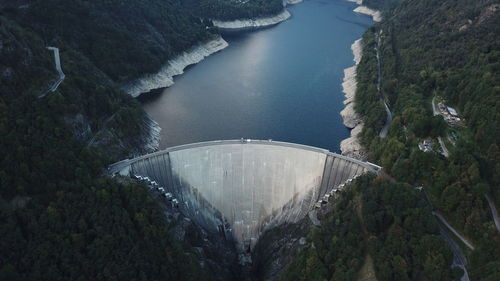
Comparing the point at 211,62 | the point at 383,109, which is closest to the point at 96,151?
the point at 383,109

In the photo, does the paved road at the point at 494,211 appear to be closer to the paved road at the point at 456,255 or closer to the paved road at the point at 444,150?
the paved road at the point at 456,255

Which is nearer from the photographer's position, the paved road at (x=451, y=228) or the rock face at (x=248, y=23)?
the paved road at (x=451, y=228)

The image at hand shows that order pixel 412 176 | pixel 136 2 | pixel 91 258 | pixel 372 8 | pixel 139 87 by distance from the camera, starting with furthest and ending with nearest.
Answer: pixel 372 8 < pixel 136 2 < pixel 139 87 < pixel 412 176 < pixel 91 258

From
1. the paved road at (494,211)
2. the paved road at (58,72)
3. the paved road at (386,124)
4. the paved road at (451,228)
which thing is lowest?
the paved road at (386,124)

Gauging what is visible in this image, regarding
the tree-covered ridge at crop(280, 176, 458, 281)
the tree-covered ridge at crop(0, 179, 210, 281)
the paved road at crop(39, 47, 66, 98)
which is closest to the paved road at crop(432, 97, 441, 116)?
the tree-covered ridge at crop(280, 176, 458, 281)

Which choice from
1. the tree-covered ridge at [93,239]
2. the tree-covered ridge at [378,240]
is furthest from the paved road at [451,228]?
the tree-covered ridge at [93,239]

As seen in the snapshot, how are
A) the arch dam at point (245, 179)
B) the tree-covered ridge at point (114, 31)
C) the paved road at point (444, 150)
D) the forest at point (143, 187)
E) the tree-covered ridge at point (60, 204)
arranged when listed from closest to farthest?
the tree-covered ridge at point (60, 204) < the forest at point (143, 187) < the arch dam at point (245, 179) < the paved road at point (444, 150) < the tree-covered ridge at point (114, 31)

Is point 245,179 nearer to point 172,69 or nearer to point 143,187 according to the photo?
point 143,187

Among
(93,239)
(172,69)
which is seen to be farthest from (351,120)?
(93,239)

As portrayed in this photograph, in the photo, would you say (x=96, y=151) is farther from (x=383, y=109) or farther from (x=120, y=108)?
(x=383, y=109)
